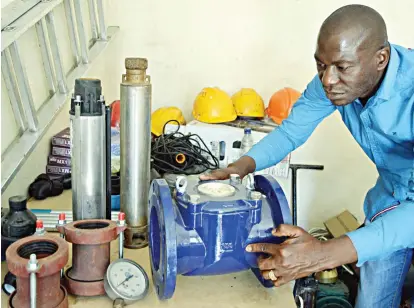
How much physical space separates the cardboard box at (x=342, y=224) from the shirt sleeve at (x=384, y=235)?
1.44 meters

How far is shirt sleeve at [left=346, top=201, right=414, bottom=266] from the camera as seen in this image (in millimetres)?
1240

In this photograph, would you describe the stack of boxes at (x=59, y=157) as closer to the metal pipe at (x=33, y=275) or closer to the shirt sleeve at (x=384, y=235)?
the metal pipe at (x=33, y=275)

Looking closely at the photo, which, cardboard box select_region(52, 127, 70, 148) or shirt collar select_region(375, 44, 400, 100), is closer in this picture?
shirt collar select_region(375, 44, 400, 100)

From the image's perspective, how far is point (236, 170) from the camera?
159cm

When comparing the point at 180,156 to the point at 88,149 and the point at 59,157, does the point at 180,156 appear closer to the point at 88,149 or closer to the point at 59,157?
the point at 59,157

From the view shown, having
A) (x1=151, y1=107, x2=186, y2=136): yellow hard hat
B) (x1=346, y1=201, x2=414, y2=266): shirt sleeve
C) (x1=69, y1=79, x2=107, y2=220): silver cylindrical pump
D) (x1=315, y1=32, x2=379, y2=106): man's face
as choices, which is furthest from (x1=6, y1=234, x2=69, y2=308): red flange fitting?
(x1=151, y1=107, x2=186, y2=136): yellow hard hat

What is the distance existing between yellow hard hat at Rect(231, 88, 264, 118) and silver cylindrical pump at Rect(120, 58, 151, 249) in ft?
4.31

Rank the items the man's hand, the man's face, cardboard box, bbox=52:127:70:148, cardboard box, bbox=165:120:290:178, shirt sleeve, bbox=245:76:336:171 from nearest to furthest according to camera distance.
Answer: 1. the man's hand
2. the man's face
3. shirt sleeve, bbox=245:76:336:171
4. cardboard box, bbox=52:127:70:148
5. cardboard box, bbox=165:120:290:178

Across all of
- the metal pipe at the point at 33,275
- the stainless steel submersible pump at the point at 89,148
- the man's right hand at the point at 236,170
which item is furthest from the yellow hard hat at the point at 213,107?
the metal pipe at the point at 33,275

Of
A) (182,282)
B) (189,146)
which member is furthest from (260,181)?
(189,146)

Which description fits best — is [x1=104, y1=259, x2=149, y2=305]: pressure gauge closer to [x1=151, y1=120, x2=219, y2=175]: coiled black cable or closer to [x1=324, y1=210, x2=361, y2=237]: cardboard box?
[x1=151, y1=120, x2=219, y2=175]: coiled black cable

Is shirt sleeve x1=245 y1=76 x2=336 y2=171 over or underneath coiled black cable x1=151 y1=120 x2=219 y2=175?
over

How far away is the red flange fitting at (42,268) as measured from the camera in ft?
3.51

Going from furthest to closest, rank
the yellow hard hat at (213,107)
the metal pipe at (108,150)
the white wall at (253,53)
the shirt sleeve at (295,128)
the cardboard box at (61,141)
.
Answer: the white wall at (253,53) → the yellow hard hat at (213,107) → the cardboard box at (61,141) → the shirt sleeve at (295,128) → the metal pipe at (108,150)
